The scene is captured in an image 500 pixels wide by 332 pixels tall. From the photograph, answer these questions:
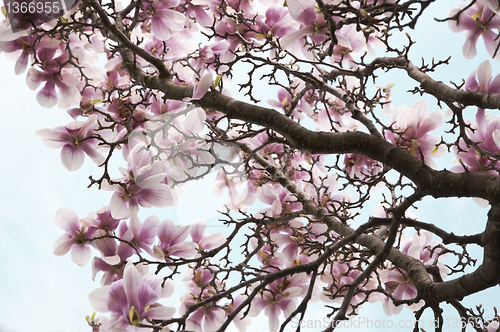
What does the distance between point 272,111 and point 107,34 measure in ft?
3.82

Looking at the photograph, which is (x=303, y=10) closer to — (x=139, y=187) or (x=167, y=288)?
(x=139, y=187)

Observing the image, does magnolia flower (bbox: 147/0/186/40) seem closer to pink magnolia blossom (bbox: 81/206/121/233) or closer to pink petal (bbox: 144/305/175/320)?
pink magnolia blossom (bbox: 81/206/121/233)

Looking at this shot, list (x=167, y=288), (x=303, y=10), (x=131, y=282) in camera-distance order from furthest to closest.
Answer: (x=167, y=288) → (x=303, y=10) → (x=131, y=282)

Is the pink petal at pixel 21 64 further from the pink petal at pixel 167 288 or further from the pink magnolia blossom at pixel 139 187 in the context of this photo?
the pink petal at pixel 167 288

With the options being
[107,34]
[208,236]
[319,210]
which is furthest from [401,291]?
[107,34]

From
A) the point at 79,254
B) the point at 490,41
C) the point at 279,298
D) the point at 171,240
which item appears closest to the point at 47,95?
the point at 79,254

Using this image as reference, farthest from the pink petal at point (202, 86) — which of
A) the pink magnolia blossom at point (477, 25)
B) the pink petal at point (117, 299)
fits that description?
the pink magnolia blossom at point (477, 25)

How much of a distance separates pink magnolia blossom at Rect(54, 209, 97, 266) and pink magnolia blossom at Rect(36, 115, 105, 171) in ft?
0.68

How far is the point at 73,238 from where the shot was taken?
59.6 inches

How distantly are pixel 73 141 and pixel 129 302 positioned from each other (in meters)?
0.78

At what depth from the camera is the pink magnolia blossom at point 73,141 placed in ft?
4.80

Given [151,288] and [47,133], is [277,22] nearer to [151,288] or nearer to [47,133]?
[47,133]

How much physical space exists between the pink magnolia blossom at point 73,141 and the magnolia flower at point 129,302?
627 mm

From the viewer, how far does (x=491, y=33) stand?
5.01 feet
